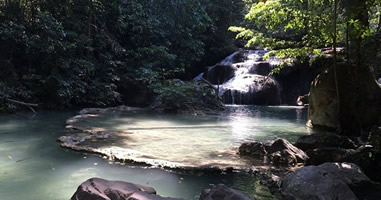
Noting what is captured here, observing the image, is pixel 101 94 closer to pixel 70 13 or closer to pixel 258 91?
pixel 70 13

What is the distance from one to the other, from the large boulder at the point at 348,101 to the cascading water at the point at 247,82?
10.1 metres

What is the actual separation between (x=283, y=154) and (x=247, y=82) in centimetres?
1528

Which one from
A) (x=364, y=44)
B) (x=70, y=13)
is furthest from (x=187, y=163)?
(x=70, y=13)

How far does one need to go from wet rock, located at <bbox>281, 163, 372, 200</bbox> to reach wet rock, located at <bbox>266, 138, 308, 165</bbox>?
1.04 metres

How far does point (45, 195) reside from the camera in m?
4.18

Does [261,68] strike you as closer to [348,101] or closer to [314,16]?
[348,101]

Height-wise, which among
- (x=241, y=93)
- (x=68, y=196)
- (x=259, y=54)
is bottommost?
(x=68, y=196)

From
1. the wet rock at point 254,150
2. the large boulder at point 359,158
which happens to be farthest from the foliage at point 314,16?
the wet rock at point 254,150

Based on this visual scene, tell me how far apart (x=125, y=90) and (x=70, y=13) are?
5.27 meters

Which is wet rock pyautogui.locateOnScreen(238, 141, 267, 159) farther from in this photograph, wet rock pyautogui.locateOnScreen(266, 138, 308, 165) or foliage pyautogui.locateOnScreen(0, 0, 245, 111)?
foliage pyautogui.locateOnScreen(0, 0, 245, 111)

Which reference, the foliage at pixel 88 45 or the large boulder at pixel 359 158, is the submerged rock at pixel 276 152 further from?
the foliage at pixel 88 45

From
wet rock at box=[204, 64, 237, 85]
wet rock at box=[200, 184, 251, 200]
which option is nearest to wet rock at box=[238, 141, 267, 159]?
wet rock at box=[200, 184, 251, 200]

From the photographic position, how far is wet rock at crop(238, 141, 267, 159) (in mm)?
6223

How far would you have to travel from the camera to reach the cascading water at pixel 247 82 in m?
20.6
